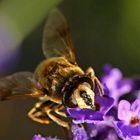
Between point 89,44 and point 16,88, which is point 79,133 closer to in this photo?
point 16,88

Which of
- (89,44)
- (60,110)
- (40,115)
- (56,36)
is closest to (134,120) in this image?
(60,110)

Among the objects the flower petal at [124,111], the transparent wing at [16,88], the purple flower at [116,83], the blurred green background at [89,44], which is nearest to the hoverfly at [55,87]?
the transparent wing at [16,88]

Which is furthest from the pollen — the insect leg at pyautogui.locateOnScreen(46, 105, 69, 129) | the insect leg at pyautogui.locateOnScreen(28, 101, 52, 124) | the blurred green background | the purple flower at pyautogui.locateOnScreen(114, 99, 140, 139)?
the blurred green background

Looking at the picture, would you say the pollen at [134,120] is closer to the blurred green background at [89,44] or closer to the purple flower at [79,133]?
the purple flower at [79,133]

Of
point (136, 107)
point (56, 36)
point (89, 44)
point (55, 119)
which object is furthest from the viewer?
point (89, 44)

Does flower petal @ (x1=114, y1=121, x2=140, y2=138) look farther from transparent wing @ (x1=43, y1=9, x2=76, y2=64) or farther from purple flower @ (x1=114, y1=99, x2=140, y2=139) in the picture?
transparent wing @ (x1=43, y1=9, x2=76, y2=64)

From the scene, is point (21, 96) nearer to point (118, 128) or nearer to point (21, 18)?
point (118, 128)

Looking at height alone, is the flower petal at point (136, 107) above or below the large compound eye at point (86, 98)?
below
